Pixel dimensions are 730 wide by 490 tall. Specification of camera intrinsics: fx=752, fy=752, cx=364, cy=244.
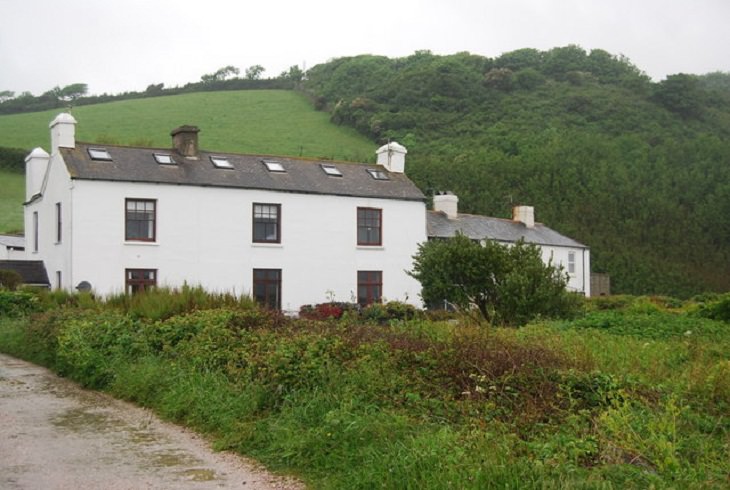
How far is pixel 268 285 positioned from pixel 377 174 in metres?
7.78

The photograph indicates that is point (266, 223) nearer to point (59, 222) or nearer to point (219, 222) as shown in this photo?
point (219, 222)

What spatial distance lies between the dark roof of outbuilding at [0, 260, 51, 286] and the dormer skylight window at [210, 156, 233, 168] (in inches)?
328

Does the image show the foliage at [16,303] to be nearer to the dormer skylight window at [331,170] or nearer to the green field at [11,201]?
the dormer skylight window at [331,170]

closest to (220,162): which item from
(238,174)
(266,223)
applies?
(238,174)

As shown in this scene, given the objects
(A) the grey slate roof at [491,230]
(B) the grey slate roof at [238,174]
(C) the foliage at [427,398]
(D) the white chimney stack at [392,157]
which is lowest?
(C) the foliage at [427,398]

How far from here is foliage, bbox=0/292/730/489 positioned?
582cm

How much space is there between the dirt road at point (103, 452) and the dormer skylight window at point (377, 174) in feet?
81.2

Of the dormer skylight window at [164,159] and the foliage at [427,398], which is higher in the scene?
the dormer skylight window at [164,159]

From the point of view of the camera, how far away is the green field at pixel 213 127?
62.4 meters

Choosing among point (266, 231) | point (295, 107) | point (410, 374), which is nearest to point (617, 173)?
point (266, 231)

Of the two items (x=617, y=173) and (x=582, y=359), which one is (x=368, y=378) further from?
(x=617, y=173)

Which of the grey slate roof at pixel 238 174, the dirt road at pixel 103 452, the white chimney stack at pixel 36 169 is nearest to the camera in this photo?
the dirt road at pixel 103 452

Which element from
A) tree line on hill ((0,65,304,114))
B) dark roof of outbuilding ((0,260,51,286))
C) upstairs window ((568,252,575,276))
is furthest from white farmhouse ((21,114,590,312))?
tree line on hill ((0,65,304,114))

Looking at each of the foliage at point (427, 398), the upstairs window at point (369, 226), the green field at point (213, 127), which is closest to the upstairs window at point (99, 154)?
the upstairs window at point (369, 226)
